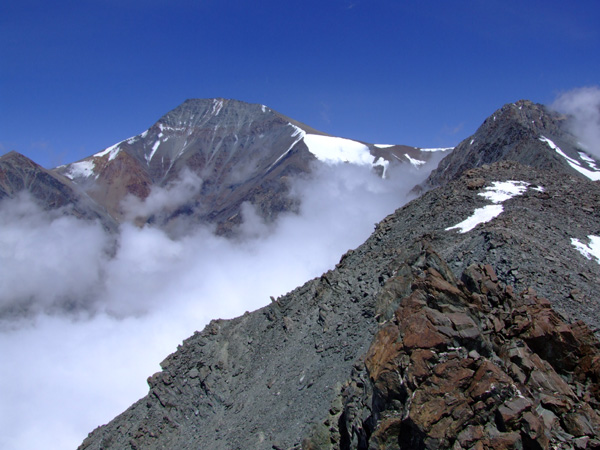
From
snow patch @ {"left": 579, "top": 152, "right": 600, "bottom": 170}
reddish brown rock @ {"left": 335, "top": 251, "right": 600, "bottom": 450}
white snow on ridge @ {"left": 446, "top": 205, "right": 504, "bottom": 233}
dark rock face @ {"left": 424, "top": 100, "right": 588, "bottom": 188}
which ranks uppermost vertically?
dark rock face @ {"left": 424, "top": 100, "right": 588, "bottom": 188}

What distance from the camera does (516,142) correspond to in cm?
7812

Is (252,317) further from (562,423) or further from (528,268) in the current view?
(562,423)

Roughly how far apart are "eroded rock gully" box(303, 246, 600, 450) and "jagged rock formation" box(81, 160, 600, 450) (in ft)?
0.12

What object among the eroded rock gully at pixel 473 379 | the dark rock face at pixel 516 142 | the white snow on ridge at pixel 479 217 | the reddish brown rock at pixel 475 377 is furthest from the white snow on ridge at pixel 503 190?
the dark rock face at pixel 516 142

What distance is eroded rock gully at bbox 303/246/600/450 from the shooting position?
1160cm

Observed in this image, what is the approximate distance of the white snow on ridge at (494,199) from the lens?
1221 inches

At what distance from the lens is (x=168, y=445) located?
29.3 metres

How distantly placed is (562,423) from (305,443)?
32.7 feet

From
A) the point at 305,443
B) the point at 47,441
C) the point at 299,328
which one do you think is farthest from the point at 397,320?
the point at 47,441

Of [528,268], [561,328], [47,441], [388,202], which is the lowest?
[561,328]

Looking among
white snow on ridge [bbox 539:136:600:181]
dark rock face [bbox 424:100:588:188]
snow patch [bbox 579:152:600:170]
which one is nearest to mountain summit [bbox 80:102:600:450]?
white snow on ridge [bbox 539:136:600:181]

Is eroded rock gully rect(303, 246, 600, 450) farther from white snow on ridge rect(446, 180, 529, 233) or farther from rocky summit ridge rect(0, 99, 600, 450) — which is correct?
white snow on ridge rect(446, 180, 529, 233)

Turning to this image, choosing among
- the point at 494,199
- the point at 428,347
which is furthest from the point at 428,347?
the point at 494,199

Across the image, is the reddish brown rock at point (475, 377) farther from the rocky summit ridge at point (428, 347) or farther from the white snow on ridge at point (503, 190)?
the white snow on ridge at point (503, 190)
